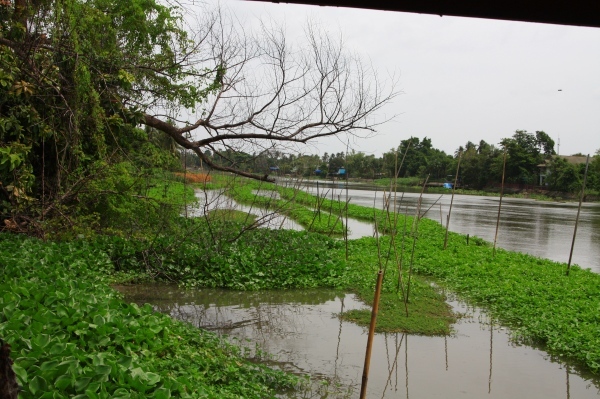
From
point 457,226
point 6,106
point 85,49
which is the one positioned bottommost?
point 457,226

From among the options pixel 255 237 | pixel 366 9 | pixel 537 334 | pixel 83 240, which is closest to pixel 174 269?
pixel 83 240

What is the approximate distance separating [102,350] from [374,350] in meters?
3.63

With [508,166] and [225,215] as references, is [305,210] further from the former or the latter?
[508,166]

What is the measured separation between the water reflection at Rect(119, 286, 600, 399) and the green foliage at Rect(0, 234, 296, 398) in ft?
2.57

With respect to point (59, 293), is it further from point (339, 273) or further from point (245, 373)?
point (339, 273)

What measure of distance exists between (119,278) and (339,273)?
13.4ft

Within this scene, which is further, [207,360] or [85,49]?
[85,49]

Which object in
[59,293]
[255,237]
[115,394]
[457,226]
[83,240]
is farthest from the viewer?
[457,226]

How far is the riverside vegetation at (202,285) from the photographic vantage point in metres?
3.78

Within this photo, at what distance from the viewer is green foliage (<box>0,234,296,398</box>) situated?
346 cm

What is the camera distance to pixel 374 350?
6797 millimetres

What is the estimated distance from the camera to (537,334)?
7.40 m

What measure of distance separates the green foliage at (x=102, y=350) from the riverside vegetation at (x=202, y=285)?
0.01 meters

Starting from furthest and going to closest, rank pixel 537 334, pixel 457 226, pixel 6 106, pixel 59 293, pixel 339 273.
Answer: pixel 457 226
pixel 339 273
pixel 6 106
pixel 537 334
pixel 59 293
